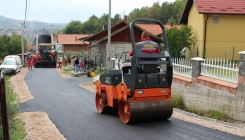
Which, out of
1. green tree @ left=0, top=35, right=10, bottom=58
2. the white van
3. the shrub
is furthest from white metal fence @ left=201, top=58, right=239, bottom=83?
green tree @ left=0, top=35, right=10, bottom=58

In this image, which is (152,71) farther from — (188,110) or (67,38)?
(67,38)

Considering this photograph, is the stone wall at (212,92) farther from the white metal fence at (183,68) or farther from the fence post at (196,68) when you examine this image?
the white metal fence at (183,68)

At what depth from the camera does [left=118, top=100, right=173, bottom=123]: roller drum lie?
8.37m

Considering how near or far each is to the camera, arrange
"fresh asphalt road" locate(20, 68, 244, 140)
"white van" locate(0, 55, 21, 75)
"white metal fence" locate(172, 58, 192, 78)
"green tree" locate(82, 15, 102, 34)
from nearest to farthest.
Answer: "fresh asphalt road" locate(20, 68, 244, 140) → "white metal fence" locate(172, 58, 192, 78) → "white van" locate(0, 55, 21, 75) → "green tree" locate(82, 15, 102, 34)

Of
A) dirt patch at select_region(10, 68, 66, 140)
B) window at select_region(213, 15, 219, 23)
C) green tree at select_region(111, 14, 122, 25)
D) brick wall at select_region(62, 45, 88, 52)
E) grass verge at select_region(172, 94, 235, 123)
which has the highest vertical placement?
green tree at select_region(111, 14, 122, 25)

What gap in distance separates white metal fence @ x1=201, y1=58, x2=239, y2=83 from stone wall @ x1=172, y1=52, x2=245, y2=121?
160mm

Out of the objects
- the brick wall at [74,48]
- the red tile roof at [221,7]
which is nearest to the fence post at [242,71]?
the red tile roof at [221,7]

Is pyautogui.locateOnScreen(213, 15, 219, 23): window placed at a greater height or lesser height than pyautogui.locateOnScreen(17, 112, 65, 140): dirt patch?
greater

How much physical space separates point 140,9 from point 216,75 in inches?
3696

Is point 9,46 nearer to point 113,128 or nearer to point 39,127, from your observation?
point 39,127

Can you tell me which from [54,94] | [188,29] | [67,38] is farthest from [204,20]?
[67,38]

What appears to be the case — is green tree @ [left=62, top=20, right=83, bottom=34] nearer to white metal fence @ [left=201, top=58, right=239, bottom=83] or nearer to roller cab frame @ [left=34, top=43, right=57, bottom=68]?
roller cab frame @ [left=34, top=43, right=57, bottom=68]

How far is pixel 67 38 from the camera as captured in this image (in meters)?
72.8

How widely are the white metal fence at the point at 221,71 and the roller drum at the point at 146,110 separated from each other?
2437 millimetres
